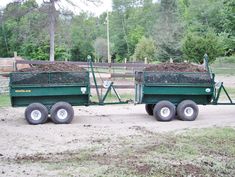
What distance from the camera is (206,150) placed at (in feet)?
25.3

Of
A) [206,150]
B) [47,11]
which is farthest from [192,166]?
[47,11]

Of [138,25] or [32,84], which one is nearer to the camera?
[32,84]

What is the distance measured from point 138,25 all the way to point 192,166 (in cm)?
7667

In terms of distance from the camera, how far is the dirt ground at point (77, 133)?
6918 mm

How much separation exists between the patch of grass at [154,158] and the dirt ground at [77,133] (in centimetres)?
5

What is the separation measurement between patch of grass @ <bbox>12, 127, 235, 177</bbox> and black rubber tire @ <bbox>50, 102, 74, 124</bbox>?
264 cm

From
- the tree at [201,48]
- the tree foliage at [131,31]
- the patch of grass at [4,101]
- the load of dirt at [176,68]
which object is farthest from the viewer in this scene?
the tree at [201,48]

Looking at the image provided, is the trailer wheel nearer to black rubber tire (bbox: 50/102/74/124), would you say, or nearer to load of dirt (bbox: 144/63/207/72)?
load of dirt (bbox: 144/63/207/72)

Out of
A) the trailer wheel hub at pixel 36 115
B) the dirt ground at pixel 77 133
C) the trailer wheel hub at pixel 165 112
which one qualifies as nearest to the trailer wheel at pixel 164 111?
the trailer wheel hub at pixel 165 112

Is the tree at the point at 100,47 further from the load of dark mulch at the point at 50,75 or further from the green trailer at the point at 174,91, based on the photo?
the load of dark mulch at the point at 50,75

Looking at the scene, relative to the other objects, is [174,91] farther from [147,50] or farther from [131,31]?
[131,31]

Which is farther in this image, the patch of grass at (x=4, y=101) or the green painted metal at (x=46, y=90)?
the patch of grass at (x=4, y=101)

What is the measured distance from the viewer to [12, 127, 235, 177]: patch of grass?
6184 mm

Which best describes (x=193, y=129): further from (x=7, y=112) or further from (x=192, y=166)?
(x=7, y=112)
